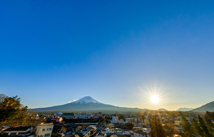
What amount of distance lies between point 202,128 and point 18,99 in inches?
1739

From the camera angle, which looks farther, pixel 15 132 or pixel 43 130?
pixel 15 132

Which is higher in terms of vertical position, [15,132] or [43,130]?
[43,130]

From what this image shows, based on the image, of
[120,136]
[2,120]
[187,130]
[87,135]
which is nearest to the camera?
[187,130]

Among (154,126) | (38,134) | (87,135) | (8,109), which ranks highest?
(8,109)

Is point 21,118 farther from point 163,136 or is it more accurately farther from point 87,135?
point 163,136

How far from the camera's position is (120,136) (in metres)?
30.3

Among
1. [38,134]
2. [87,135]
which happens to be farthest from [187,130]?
[38,134]

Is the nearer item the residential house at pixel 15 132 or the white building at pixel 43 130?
the white building at pixel 43 130

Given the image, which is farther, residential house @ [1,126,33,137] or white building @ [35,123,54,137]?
residential house @ [1,126,33,137]

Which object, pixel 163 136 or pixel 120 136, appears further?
pixel 120 136

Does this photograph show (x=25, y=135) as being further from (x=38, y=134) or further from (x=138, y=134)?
(x=138, y=134)

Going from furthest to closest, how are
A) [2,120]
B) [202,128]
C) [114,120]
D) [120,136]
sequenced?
[114,120] < [120,136] < [2,120] < [202,128]

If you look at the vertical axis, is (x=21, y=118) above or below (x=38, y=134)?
above

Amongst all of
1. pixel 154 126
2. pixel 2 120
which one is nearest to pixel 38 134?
pixel 2 120
